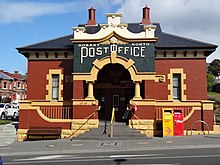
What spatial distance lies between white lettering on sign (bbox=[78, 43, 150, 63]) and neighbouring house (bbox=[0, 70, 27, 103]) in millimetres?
45164

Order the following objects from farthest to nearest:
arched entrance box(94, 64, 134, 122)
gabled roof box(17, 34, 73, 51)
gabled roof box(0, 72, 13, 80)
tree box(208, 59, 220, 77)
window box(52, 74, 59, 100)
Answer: tree box(208, 59, 220, 77)
gabled roof box(0, 72, 13, 80)
arched entrance box(94, 64, 134, 122)
window box(52, 74, 59, 100)
gabled roof box(17, 34, 73, 51)

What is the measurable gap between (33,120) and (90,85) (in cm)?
452

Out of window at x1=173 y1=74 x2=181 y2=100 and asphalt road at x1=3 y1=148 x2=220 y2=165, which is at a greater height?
window at x1=173 y1=74 x2=181 y2=100

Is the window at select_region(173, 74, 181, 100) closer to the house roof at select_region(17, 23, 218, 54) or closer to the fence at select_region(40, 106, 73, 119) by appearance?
the house roof at select_region(17, 23, 218, 54)

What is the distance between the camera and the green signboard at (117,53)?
18.3 meters

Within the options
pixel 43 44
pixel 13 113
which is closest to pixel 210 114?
pixel 43 44

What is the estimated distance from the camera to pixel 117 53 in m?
18.5

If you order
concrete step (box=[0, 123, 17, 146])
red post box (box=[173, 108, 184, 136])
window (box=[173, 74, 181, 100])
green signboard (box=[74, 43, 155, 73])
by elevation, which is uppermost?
green signboard (box=[74, 43, 155, 73])

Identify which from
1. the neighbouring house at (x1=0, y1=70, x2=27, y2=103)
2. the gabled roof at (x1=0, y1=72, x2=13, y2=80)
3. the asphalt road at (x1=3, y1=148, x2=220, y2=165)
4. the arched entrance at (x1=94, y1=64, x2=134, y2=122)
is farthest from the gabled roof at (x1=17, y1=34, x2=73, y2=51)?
the gabled roof at (x1=0, y1=72, x2=13, y2=80)

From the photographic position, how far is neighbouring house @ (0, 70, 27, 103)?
6319 cm

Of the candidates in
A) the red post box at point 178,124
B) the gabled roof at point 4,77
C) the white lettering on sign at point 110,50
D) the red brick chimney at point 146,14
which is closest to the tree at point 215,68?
the gabled roof at point 4,77

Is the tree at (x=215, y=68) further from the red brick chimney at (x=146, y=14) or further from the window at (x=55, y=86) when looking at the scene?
the window at (x=55, y=86)

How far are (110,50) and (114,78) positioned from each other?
3032 mm

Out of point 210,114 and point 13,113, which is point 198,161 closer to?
point 210,114
